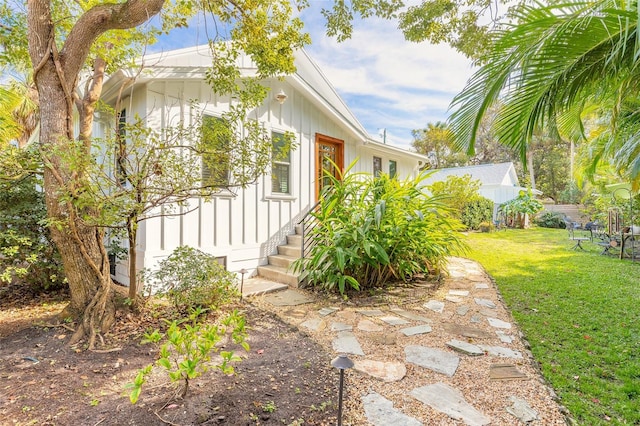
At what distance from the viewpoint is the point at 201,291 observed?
3.90 m

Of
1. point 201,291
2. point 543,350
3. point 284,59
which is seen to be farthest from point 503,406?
point 284,59

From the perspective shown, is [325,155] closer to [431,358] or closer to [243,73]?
[243,73]

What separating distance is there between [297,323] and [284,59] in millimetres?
3769

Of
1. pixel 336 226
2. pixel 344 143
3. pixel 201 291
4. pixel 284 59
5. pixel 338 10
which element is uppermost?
pixel 338 10

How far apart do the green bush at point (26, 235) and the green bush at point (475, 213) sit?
14.9 m

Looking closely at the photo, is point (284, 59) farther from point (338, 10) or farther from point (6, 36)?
point (6, 36)

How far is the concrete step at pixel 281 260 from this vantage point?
241 inches

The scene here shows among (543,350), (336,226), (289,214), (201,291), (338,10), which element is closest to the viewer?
(543,350)

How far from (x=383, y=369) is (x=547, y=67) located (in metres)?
2.96

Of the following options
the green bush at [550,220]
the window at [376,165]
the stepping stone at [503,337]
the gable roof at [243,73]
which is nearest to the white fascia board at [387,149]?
the gable roof at [243,73]

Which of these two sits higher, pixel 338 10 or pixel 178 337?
pixel 338 10

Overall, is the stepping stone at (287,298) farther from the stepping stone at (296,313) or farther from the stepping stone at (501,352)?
the stepping stone at (501,352)

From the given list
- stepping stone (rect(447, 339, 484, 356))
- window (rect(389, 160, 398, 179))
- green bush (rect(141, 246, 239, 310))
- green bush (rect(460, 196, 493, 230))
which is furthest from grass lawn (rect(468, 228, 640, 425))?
green bush (rect(460, 196, 493, 230))

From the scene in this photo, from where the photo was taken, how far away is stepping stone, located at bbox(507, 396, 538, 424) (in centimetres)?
218
